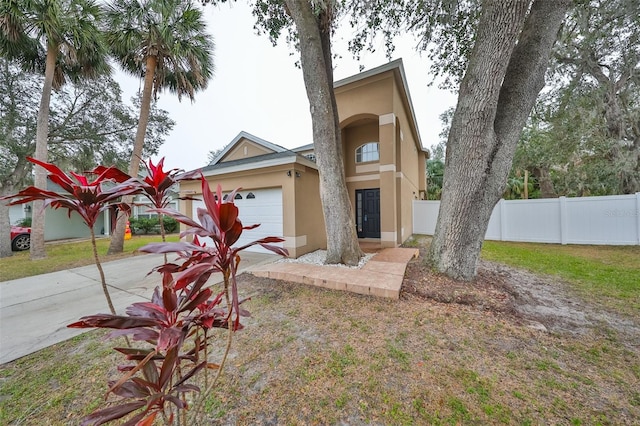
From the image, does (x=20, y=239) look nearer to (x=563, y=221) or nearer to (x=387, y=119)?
(x=387, y=119)

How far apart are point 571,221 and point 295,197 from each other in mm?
10101

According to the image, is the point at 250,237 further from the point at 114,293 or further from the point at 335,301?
the point at 335,301

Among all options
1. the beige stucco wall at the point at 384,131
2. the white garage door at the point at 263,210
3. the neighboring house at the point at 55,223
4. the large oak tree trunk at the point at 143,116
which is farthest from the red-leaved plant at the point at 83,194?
the neighboring house at the point at 55,223

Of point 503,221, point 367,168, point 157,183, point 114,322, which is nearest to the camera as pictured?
point 114,322

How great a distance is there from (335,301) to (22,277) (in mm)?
7759

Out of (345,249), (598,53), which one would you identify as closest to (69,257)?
(345,249)

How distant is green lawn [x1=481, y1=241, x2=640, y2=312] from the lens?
415cm

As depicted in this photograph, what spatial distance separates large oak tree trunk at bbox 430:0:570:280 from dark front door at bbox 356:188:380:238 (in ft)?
17.5

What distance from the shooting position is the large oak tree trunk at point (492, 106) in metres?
3.93

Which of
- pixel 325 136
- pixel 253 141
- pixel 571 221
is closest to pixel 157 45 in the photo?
pixel 253 141

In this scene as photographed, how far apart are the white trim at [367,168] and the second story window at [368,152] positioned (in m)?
0.25

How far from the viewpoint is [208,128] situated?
68.6 ft

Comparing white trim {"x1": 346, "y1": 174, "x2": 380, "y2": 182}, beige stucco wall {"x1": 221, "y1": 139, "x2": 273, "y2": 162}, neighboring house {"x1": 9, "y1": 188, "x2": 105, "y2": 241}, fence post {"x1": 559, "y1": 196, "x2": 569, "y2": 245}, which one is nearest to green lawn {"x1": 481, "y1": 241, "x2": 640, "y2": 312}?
fence post {"x1": 559, "y1": 196, "x2": 569, "y2": 245}

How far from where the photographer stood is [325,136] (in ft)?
17.8
